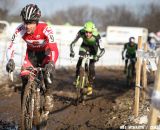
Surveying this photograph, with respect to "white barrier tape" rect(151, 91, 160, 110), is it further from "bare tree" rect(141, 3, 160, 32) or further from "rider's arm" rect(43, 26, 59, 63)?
"bare tree" rect(141, 3, 160, 32)

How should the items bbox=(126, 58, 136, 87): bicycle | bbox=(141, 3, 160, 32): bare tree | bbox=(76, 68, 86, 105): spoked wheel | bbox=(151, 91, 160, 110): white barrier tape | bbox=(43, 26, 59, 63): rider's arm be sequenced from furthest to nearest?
bbox=(141, 3, 160, 32): bare tree, bbox=(126, 58, 136, 87): bicycle, bbox=(76, 68, 86, 105): spoked wheel, bbox=(43, 26, 59, 63): rider's arm, bbox=(151, 91, 160, 110): white barrier tape

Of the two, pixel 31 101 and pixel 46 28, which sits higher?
pixel 46 28

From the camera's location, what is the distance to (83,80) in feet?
43.3

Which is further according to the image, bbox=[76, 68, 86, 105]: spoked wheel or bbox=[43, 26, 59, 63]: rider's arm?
bbox=[76, 68, 86, 105]: spoked wheel

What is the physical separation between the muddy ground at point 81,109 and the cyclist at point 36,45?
124 cm

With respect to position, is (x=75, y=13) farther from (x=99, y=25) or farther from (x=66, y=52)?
(x=66, y=52)

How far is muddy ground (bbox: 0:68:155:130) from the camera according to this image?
9.52 m

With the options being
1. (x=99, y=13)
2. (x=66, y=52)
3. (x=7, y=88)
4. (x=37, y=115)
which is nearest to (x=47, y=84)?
(x=37, y=115)

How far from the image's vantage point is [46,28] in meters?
8.62

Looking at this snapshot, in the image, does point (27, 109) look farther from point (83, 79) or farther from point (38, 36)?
point (83, 79)

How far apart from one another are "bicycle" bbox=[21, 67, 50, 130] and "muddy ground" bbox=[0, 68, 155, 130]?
0.73 metres

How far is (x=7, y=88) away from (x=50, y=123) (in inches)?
238

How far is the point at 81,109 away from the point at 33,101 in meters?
3.99

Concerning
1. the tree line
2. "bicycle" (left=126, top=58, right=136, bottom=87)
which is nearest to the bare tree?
the tree line
